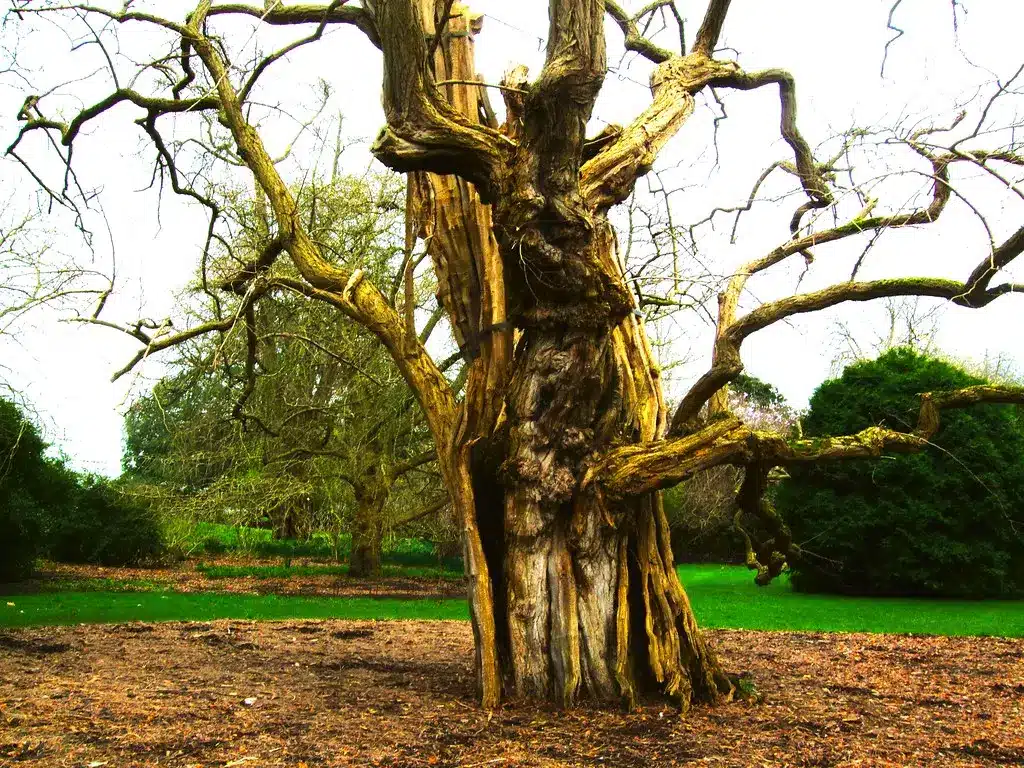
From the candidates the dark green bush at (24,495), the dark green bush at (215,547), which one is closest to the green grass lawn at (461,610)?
the dark green bush at (24,495)

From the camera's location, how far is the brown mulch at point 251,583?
49.4 ft

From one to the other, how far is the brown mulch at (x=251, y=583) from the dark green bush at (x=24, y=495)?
51cm

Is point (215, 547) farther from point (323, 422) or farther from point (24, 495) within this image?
point (323, 422)

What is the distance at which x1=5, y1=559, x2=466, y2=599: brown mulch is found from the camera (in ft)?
49.4

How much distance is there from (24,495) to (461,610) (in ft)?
24.3

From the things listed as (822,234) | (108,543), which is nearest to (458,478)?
(822,234)

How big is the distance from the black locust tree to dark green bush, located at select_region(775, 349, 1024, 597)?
24.7 ft

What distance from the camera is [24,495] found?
1434 centimetres

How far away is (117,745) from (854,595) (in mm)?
12734

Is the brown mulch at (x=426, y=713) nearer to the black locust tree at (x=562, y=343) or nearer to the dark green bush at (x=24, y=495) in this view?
the black locust tree at (x=562, y=343)

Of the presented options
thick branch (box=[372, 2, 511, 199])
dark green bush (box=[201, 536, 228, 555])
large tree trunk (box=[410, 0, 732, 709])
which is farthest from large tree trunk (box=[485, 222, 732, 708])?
dark green bush (box=[201, 536, 228, 555])

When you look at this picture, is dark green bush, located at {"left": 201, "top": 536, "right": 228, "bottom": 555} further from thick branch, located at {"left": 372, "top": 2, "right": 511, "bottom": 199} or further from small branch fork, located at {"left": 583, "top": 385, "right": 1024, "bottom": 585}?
thick branch, located at {"left": 372, "top": 2, "right": 511, "bottom": 199}

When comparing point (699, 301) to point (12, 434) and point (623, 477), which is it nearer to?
point (623, 477)

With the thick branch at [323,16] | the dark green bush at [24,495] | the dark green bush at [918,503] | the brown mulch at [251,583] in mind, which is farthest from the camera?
the brown mulch at [251,583]
